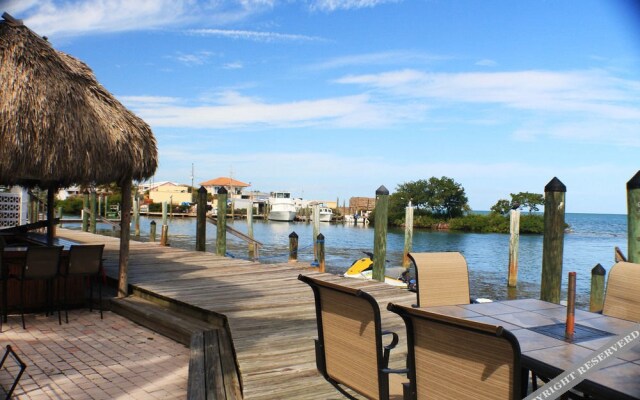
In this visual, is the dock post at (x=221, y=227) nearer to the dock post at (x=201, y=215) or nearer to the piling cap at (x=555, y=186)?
the dock post at (x=201, y=215)

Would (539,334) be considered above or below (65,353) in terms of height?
above

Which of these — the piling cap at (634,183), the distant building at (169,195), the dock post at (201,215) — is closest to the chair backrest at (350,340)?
the piling cap at (634,183)

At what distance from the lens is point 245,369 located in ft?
11.9

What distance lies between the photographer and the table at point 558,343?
6.13ft

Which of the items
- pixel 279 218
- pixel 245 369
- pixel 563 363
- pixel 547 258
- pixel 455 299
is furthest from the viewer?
pixel 279 218

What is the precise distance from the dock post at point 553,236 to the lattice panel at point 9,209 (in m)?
18.0

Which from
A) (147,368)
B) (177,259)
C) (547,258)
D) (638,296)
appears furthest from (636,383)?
(177,259)

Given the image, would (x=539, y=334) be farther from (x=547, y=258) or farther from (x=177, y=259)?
(x=177, y=259)

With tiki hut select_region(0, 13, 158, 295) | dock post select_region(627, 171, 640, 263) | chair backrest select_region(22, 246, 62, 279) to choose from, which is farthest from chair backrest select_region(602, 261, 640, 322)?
chair backrest select_region(22, 246, 62, 279)

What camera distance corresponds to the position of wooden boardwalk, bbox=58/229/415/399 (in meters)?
3.48

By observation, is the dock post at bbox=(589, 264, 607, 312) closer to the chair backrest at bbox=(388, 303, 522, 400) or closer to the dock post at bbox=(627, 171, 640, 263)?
the dock post at bbox=(627, 171, 640, 263)

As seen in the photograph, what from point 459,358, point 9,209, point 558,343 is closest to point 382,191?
point 558,343

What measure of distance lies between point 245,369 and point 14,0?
10.4 feet

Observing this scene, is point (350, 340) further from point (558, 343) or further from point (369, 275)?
point (369, 275)
